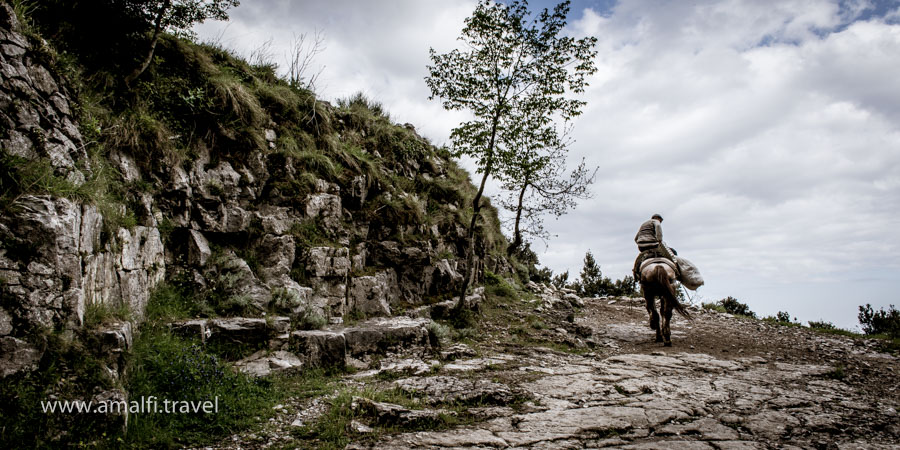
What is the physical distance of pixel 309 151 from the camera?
10.5 meters

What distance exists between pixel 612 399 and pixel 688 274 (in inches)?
260

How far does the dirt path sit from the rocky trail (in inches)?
1.0

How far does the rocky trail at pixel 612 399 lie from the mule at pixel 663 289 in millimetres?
571

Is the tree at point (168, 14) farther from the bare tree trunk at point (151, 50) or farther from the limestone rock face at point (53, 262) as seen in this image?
the limestone rock face at point (53, 262)

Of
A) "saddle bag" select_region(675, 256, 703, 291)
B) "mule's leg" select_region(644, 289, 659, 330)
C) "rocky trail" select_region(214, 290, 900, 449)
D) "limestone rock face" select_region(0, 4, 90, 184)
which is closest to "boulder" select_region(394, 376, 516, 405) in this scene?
"rocky trail" select_region(214, 290, 900, 449)

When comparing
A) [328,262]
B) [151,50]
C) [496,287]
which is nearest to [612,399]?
[328,262]

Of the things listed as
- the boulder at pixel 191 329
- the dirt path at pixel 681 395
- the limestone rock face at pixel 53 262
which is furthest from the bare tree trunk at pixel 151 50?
the dirt path at pixel 681 395

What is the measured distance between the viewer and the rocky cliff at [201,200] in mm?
4758

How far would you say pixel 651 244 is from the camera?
11.1m

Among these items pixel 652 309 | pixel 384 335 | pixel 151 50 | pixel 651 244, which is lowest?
pixel 384 335

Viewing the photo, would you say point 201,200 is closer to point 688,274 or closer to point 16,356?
point 16,356

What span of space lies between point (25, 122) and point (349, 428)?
5.73 meters

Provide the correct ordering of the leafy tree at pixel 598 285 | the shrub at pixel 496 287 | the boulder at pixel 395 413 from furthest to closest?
the leafy tree at pixel 598 285 < the shrub at pixel 496 287 < the boulder at pixel 395 413

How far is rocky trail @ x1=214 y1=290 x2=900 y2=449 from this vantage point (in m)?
4.61
